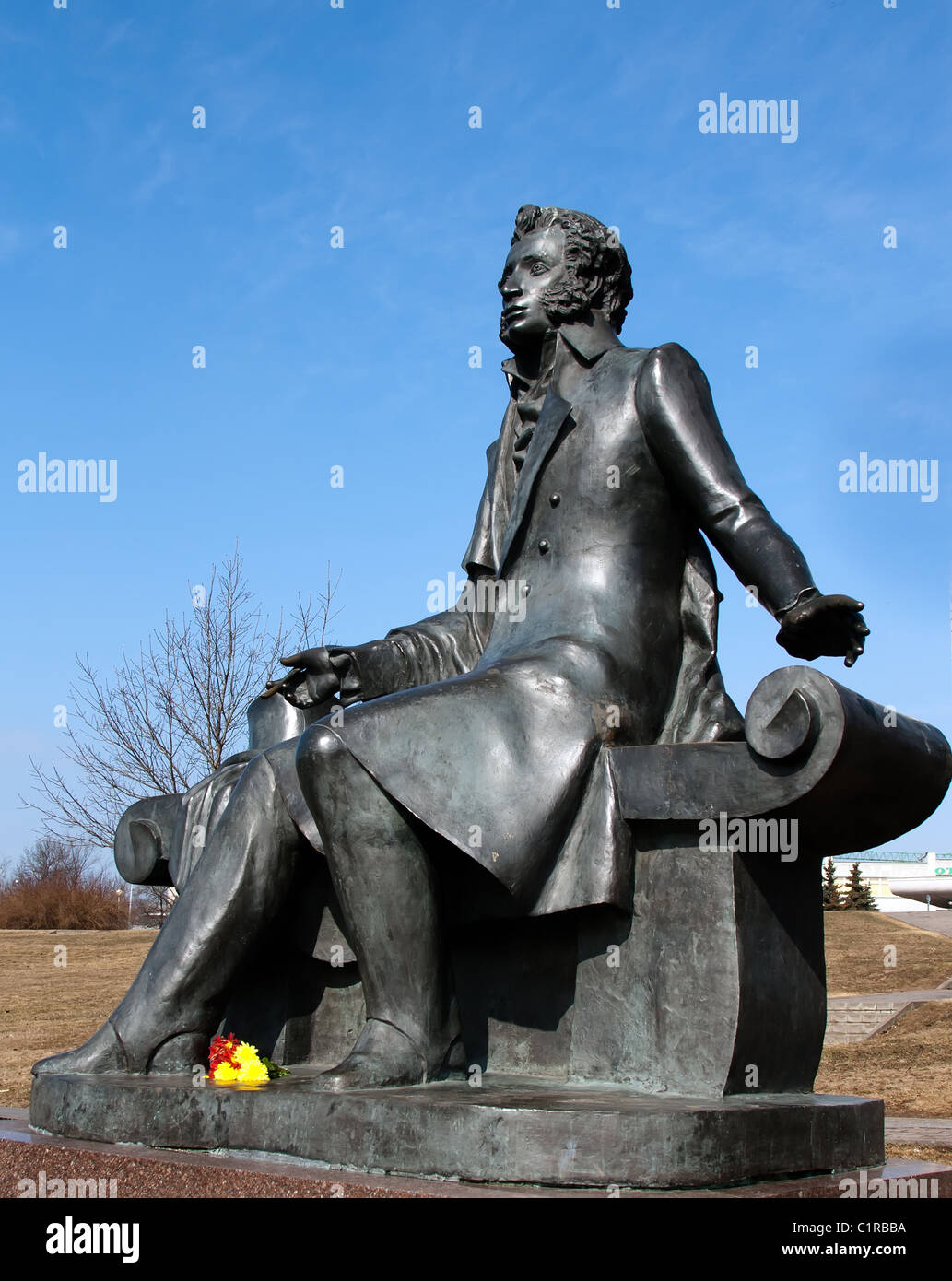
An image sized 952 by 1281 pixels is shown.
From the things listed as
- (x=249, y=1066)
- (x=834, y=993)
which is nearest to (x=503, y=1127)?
(x=249, y=1066)

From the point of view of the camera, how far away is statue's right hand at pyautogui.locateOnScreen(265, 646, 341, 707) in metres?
4.34

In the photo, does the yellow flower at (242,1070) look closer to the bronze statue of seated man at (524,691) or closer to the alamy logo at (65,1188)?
the bronze statue of seated man at (524,691)

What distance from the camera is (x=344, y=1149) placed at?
308cm

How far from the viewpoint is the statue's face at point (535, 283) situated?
4262 mm

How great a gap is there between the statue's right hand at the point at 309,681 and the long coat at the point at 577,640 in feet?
0.30

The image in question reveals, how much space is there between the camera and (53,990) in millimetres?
17984

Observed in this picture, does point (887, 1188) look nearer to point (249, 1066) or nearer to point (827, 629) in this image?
point (827, 629)

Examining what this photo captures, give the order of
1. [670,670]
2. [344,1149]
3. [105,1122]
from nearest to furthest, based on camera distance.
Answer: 1. [344,1149]
2. [105,1122]
3. [670,670]

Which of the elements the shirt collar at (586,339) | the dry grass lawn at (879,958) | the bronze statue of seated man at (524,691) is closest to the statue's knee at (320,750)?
the bronze statue of seated man at (524,691)

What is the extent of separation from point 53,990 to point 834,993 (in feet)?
32.5

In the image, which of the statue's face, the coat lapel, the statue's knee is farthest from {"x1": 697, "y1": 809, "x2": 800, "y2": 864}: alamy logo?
the statue's face
